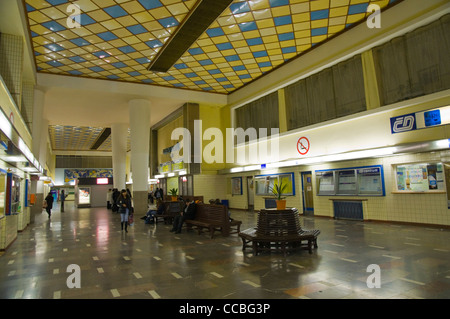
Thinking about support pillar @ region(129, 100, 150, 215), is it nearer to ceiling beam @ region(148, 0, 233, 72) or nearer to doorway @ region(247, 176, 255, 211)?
ceiling beam @ region(148, 0, 233, 72)

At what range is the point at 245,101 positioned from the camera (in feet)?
55.7

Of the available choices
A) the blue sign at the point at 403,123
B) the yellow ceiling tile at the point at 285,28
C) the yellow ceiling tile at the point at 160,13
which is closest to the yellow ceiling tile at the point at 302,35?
the yellow ceiling tile at the point at 285,28

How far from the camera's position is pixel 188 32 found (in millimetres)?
10820

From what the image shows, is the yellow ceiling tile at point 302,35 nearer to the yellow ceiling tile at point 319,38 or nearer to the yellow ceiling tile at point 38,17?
the yellow ceiling tile at point 319,38

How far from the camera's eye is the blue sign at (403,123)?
893 centimetres

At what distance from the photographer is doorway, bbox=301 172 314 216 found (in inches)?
521

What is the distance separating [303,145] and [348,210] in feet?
11.7

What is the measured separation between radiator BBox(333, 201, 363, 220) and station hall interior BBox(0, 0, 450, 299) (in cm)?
5

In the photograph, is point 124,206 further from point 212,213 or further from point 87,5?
point 87,5

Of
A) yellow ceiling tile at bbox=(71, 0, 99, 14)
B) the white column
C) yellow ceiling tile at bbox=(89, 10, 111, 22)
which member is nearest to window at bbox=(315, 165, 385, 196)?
yellow ceiling tile at bbox=(89, 10, 111, 22)

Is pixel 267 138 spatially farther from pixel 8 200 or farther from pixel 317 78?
pixel 8 200

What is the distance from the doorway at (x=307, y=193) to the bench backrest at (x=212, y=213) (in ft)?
19.1

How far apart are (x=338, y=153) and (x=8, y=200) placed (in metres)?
10.5
